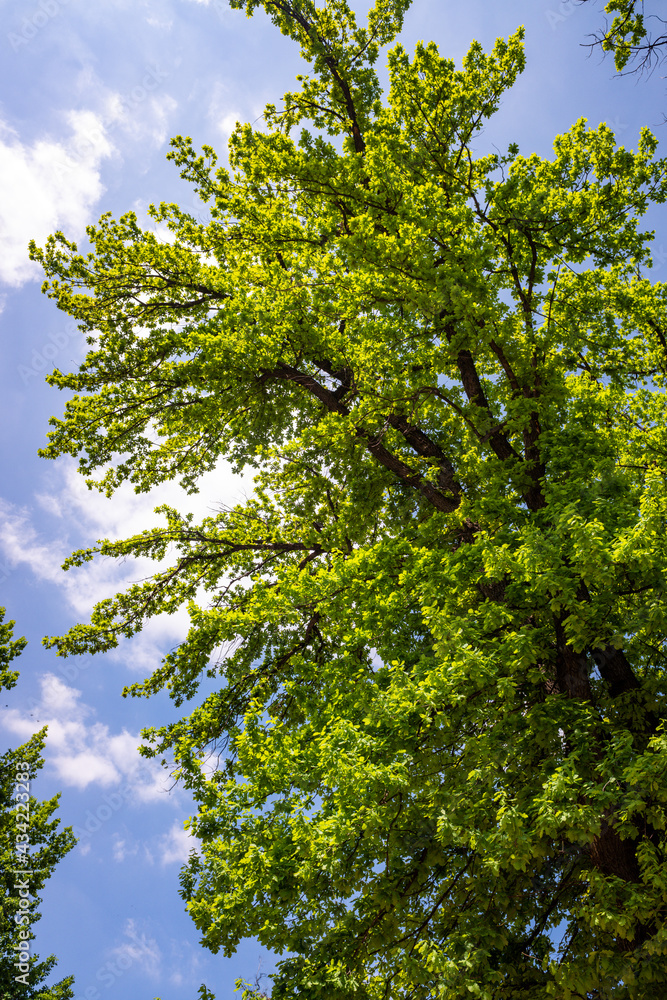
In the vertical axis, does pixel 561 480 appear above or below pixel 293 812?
above

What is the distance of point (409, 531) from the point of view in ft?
32.1

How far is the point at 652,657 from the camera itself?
802 centimetres

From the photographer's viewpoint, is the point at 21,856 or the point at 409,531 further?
the point at 21,856

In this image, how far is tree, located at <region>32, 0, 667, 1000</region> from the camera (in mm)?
6188

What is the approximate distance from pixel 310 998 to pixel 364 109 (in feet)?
52.9

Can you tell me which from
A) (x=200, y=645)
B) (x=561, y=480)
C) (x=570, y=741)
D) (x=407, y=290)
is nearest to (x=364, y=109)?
(x=407, y=290)

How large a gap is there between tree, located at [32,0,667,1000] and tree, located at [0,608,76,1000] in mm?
6081

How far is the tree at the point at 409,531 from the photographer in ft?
20.3

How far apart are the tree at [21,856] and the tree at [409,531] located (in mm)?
6081

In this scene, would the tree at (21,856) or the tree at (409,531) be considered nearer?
the tree at (409,531)

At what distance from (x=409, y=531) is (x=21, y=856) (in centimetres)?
1277

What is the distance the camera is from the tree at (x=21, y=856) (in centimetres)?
1372

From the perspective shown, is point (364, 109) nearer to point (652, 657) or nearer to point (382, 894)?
point (652, 657)

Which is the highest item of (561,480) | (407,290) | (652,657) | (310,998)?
(407,290)
